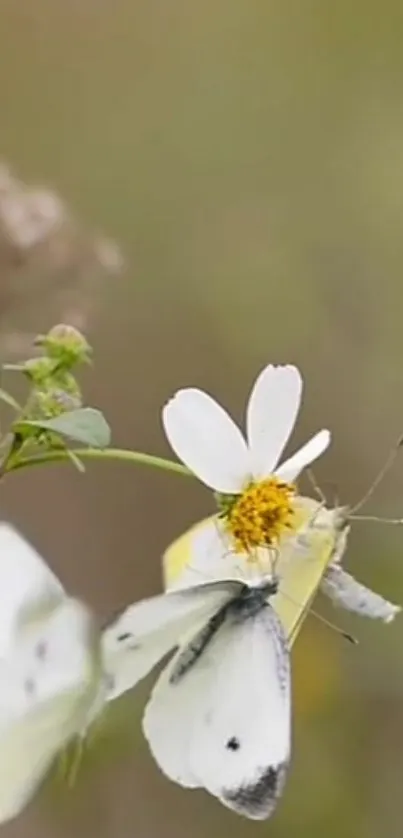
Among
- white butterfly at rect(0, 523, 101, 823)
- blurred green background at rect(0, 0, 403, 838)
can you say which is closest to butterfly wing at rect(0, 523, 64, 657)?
Result: white butterfly at rect(0, 523, 101, 823)

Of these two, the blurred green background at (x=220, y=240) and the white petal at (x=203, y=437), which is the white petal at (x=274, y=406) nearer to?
the white petal at (x=203, y=437)

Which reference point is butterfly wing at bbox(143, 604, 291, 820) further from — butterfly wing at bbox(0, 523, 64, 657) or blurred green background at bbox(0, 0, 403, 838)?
blurred green background at bbox(0, 0, 403, 838)

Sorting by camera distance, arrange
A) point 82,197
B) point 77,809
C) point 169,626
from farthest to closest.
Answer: point 82,197 < point 77,809 < point 169,626

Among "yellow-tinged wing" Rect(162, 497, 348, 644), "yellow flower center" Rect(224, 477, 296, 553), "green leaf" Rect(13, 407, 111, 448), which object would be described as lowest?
"yellow-tinged wing" Rect(162, 497, 348, 644)

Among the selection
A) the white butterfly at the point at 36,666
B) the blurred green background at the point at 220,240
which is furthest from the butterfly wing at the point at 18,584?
the blurred green background at the point at 220,240

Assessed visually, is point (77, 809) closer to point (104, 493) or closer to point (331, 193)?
point (104, 493)

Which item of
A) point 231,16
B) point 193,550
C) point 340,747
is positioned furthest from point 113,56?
point 193,550
